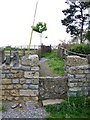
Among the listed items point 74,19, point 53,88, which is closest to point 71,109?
point 53,88

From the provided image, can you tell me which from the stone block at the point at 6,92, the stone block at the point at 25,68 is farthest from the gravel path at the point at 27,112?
the stone block at the point at 25,68

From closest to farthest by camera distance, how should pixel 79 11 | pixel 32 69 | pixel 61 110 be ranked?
pixel 61 110
pixel 32 69
pixel 79 11

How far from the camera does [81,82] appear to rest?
7273 millimetres

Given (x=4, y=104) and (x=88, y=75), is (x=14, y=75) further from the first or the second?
(x=88, y=75)

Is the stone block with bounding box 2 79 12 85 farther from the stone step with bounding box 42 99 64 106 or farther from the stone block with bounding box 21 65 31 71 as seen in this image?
the stone step with bounding box 42 99 64 106

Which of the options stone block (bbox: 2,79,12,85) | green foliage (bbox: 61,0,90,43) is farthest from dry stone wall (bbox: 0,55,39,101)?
green foliage (bbox: 61,0,90,43)

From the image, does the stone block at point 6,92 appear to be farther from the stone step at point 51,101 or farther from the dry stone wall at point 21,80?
the stone step at point 51,101

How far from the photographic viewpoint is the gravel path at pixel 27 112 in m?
6.34

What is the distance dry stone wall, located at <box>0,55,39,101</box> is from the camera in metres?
7.14

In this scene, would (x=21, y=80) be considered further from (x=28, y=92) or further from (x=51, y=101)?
(x=51, y=101)

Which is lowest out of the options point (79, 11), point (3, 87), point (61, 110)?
point (61, 110)

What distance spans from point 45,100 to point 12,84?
89 cm

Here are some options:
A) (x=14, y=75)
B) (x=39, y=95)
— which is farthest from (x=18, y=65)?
(x=39, y=95)

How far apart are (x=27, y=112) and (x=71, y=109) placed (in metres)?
0.99
